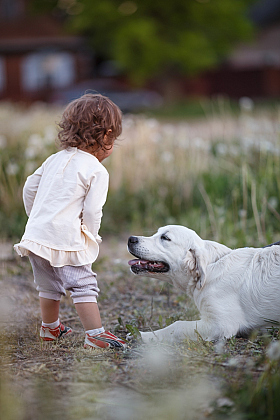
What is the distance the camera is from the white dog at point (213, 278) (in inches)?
132

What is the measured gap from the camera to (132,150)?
8.06 meters

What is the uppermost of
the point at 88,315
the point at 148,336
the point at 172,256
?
the point at 172,256

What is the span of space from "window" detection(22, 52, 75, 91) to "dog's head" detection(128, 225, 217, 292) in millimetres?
32099

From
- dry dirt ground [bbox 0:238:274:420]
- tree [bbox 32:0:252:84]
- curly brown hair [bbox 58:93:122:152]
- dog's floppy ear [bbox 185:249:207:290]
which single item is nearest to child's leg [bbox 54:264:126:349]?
dry dirt ground [bbox 0:238:274:420]

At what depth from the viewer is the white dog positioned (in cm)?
336

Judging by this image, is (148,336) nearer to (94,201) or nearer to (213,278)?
(213,278)

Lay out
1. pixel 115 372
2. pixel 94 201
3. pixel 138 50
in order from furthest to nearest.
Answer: pixel 138 50 < pixel 94 201 < pixel 115 372

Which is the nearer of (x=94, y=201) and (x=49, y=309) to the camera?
(x=94, y=201)

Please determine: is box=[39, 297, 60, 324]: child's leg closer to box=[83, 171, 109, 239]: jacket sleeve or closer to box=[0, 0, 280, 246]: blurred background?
box=[83, 171, 109, 239]: jacket sleeve

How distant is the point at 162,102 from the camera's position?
30.7 meters

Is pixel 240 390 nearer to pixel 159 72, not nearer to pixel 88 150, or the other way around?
pixel 88 150

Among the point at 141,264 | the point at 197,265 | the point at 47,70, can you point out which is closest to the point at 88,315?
the point at 141,264

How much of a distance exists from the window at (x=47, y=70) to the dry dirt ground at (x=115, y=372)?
31.6 m

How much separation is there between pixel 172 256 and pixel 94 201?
2.18 ft
